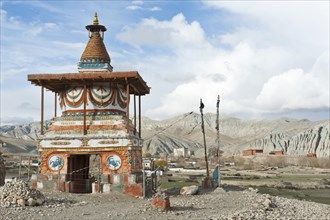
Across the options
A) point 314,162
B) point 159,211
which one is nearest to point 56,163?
point 159,211

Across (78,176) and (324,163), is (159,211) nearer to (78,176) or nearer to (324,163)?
(78,176)

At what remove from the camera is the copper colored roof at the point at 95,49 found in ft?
94.0

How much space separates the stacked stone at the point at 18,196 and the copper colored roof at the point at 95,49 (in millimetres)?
11207

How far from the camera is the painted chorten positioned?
25.3 meters

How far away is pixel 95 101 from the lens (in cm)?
2750

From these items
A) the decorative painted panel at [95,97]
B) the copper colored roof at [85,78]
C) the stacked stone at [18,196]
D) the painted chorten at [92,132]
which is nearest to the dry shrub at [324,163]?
the painted chorten at [92,132]

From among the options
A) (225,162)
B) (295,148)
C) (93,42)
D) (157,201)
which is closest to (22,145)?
(225,162)

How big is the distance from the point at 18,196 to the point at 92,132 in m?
7.48

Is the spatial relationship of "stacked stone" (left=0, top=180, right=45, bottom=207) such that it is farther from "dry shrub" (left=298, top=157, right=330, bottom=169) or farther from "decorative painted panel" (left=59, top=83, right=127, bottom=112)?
"dry shrub" (left=298, top=157, right=330, bottom=169)

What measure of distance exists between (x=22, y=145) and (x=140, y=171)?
413 feet

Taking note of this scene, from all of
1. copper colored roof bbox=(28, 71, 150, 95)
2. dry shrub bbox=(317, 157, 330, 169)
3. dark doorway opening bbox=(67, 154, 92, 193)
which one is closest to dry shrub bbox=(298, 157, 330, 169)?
dry shrub bbox=(317, 157, 330, 169)

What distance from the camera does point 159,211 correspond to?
62.7 ft

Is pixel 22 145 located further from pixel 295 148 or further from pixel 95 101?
pixel 95 101

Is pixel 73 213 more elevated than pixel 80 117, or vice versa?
pixel 80 117
